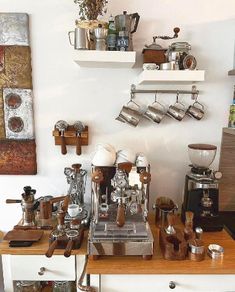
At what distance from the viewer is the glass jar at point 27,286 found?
132 cm

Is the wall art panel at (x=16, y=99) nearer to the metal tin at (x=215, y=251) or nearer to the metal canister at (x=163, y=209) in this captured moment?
the metal canister at (x=163, y=209)

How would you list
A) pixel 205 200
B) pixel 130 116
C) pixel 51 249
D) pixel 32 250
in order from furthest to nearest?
pixel 130 116 → pixel 205 200 → pixel 32 250 → pixel 51 249

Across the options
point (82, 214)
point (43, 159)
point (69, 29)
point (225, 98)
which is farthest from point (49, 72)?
point (225, 98)

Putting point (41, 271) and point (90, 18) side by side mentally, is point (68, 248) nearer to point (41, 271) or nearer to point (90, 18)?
point (41, 271)

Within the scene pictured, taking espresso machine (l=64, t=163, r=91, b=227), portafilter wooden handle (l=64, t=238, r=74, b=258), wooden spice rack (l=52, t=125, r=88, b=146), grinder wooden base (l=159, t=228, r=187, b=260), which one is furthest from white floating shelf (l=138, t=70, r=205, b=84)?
portafilter wooden handle (l=64, t=238, r=74, b=258)

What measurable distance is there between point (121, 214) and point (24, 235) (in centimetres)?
50

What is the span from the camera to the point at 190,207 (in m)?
1.46

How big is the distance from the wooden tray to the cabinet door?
0.39m

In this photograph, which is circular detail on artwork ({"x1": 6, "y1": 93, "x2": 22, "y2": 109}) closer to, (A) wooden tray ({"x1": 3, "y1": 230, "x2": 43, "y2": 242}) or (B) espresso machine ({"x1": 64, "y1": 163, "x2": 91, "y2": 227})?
(B) espresso machine ({"x1": 64, "y1": 163, "x2": 91, "y2": 227})

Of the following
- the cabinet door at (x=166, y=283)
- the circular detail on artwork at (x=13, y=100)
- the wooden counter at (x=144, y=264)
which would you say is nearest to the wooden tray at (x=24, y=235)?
the wooden counter at (x=144, y=264)

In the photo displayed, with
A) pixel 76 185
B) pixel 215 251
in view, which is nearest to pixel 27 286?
pixel 76 185

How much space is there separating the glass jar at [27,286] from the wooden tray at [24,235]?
243 millimetres

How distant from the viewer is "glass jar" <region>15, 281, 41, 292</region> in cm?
132

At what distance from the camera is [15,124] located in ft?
5.22
